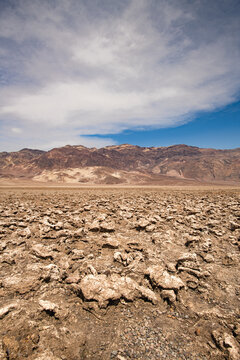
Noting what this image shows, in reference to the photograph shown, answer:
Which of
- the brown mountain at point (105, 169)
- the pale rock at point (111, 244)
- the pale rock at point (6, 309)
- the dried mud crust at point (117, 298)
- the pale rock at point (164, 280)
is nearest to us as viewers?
the dried mud crust at point (117, 298)

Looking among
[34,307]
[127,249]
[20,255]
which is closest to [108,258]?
[127,249]

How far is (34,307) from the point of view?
2225 millimetres

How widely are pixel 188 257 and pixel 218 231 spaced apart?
1998 millimetres

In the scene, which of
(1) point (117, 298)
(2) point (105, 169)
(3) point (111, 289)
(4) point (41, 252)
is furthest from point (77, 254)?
(2) point (105, 169)

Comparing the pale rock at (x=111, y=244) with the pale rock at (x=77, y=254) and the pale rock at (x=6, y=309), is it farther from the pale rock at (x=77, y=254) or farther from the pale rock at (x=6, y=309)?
the pale rock at (x=6, y=309)

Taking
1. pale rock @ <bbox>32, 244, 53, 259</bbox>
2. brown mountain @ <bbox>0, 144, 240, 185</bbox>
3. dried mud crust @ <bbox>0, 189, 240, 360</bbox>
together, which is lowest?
dried mud crust @ <bbox>0, 189, 240, 360</bbox>

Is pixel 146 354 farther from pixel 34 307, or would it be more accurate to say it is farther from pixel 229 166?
pixel 229 166

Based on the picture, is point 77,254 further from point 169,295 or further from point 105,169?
point 105,169

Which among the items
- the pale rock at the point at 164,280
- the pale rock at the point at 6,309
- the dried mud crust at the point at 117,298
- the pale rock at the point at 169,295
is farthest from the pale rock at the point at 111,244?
the pale rock at the point at 6,309

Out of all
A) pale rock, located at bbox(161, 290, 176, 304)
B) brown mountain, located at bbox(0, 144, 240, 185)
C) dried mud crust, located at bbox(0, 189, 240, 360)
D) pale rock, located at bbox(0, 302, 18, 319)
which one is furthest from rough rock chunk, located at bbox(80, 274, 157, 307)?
brown mountain, located at bbox(0, 144, 240, 185)

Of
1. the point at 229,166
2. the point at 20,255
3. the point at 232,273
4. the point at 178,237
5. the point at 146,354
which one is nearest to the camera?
the point at 146,354

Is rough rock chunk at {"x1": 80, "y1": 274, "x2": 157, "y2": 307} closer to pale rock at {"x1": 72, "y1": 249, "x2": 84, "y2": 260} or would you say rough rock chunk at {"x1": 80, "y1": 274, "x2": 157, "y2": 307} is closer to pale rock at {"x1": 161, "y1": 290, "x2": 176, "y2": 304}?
pale rock at {"x1": 161, "y1": 290, "x2": 176, "y2": 304}

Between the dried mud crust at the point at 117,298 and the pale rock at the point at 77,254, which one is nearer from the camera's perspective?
the dried mud crust at the point at 117,298

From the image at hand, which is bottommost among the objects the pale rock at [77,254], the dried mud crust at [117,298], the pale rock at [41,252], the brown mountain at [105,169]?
the dried mud crust at [117,298]
